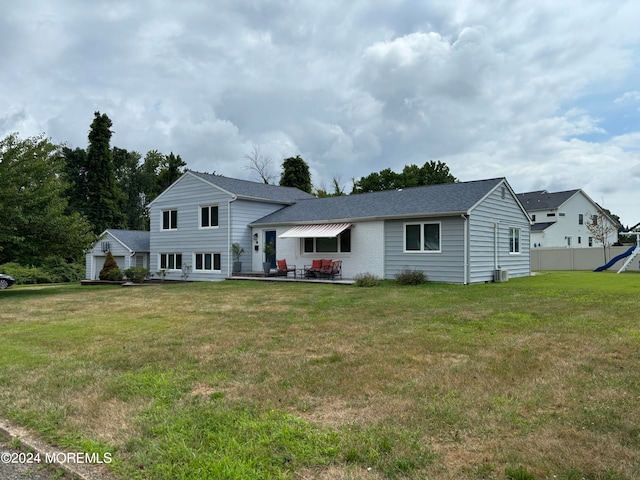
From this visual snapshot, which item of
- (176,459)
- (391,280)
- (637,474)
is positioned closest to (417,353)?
(637,474)

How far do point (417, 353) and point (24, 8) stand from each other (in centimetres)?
1436

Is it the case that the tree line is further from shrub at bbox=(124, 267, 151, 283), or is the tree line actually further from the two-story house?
the two-story house

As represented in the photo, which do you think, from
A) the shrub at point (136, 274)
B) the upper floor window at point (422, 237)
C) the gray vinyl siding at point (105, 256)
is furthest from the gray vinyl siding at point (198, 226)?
the upper floor window at point (422, 237)

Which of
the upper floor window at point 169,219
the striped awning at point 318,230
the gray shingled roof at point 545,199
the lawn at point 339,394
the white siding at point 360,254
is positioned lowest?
the lawn at point 339,394

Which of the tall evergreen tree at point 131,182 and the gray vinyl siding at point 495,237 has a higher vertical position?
the tall evergreen tree at point 131,182

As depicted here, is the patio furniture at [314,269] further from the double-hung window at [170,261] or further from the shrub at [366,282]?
the double-hung window at [170,261]

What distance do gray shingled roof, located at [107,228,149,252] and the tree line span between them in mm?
2632

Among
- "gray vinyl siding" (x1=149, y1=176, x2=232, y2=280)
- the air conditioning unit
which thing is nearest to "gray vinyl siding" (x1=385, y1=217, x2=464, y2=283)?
the air conditioning unit

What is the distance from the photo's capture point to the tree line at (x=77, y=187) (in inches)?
725

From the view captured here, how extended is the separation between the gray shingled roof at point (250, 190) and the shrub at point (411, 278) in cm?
991

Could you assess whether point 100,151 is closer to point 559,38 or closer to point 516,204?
point 516,204

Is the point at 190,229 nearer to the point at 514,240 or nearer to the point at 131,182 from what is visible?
the point at 514,240

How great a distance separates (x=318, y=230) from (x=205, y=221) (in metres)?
7.66

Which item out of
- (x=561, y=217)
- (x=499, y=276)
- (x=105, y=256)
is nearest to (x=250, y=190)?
(x=105, y=256)
